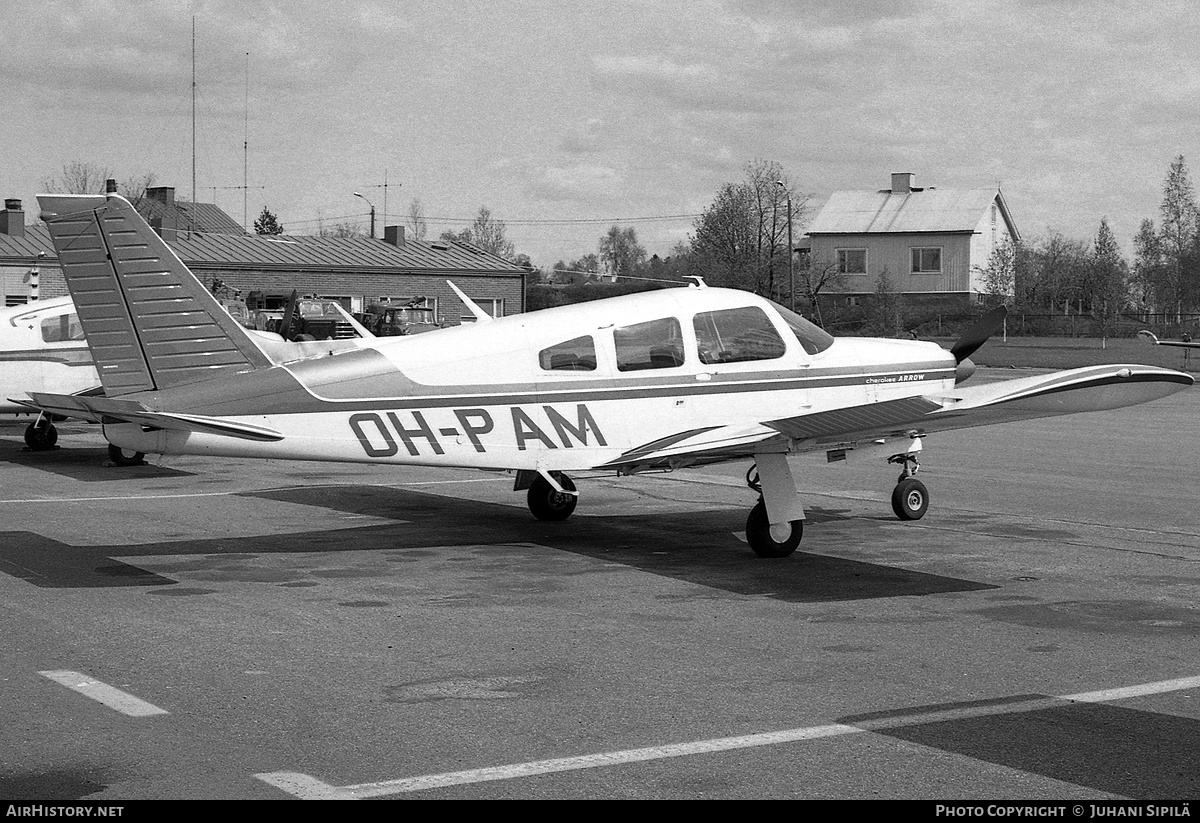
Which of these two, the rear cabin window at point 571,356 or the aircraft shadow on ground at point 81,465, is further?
the aircraft shadow on ground at point 81,465

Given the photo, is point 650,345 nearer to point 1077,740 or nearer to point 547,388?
point 547,388

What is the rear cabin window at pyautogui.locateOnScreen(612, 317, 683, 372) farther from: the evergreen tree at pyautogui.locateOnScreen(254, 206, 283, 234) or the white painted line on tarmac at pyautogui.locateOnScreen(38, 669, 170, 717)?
the evergreen tree at pyautogui.locateOnScreen(254, 206, 283, 234)

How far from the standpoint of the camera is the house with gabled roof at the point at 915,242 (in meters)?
84.4


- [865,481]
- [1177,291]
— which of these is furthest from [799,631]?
[1177,291]

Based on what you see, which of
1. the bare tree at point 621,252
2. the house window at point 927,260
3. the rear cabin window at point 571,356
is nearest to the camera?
the rear cabin window at point 571,356

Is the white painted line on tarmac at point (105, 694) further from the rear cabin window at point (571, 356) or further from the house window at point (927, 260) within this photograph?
the house window at point (927, 260)

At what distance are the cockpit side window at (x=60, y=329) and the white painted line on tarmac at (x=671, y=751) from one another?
15698mm

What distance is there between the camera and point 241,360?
10.9 m

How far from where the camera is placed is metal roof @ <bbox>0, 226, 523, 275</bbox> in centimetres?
5638

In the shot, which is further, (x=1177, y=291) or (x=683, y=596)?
(x=1177, y=291)

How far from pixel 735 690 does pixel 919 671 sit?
1.12 metres

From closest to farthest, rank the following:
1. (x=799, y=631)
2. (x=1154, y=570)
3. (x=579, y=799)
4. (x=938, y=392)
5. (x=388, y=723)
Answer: (x=579, y=799), (x=388, y=723), (x=799, y=631), (x=1154, y=570), (x=938, y=392)

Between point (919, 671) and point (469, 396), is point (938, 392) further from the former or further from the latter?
point (919, 671)

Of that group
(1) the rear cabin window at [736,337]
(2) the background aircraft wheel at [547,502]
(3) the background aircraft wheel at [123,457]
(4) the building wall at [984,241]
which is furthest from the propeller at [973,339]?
(4) the building wall at [984,241]
